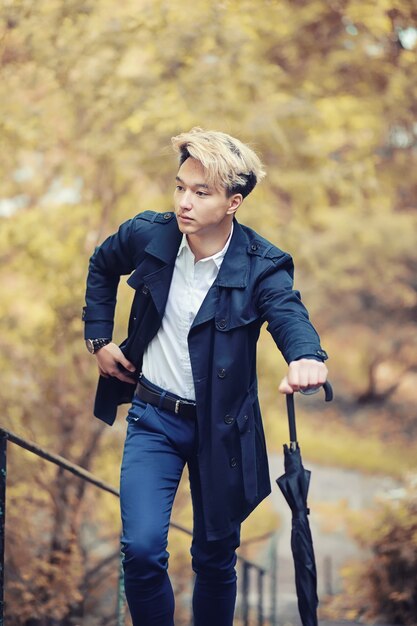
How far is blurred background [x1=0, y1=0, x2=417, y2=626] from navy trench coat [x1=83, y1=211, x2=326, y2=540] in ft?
11.5

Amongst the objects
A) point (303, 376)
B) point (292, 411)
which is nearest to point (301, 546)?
point (292, 411)

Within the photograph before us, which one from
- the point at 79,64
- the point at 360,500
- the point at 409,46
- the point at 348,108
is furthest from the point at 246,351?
the point at 360,500

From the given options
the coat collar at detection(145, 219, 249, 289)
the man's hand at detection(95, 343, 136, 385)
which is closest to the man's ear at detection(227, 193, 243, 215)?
the coat collar at detection(145, 219, 249, 289)

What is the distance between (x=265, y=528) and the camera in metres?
9.71

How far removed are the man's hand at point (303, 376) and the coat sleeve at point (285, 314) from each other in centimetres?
5

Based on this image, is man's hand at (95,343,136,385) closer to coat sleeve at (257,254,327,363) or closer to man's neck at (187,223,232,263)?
man's neck at (187,223,232,263)

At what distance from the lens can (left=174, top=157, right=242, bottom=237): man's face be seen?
2902mm

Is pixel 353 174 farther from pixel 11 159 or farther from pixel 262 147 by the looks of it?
pixel 11 159

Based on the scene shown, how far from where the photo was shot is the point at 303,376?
253 cm

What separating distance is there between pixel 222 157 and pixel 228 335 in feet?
1.89

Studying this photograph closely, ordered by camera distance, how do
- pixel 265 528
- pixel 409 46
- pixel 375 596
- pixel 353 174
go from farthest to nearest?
1. pixel 265 528
2. pixel 353 174
3. pixel 409 46
4. pixel 375 596

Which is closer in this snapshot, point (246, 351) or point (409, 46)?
point (246, 351)

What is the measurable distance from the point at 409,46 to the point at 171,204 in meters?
2.42

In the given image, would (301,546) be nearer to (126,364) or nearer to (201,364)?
(201,364)
